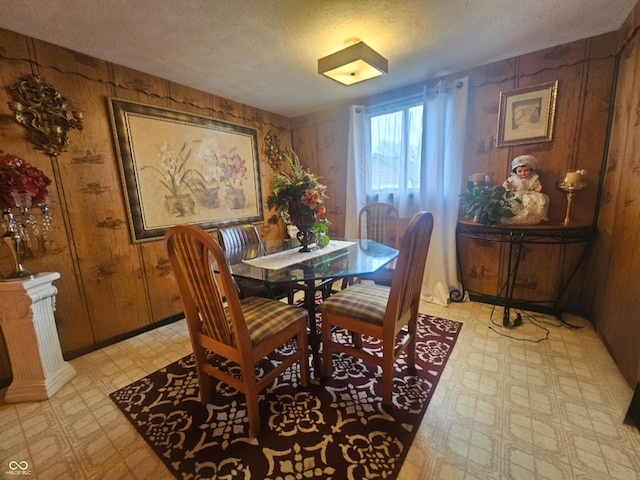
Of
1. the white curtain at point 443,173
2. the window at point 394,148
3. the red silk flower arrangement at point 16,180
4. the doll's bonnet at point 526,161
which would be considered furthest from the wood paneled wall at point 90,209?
the doll's bonnet at point 526,161

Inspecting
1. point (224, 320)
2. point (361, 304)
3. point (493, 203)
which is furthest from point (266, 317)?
point (493, 203)

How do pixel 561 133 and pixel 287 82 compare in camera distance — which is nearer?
pixel 561 133

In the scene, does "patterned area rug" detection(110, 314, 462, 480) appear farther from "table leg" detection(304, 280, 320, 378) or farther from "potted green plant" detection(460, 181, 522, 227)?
"potted green plant" detection(460, 181, 522, 227)

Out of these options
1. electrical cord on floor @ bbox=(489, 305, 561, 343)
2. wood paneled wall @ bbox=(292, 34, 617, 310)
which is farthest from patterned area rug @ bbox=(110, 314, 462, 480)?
wood paneled wall @ bbox=(292, 34, 617, 310)

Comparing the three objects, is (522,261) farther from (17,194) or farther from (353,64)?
(17,194)

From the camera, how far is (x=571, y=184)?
6.36 ft

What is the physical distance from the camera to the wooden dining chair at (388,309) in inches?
48.6

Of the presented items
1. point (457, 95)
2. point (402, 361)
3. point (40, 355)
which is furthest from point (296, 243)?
point (457, 95)

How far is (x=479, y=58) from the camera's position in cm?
218

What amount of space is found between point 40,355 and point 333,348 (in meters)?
1.81

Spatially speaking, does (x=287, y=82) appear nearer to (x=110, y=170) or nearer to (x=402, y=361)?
(x=110, y=170)

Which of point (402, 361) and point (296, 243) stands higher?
point (296, 243)

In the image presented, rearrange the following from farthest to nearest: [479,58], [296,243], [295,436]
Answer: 1. [296,243]
2. [479,58]
3. [295,436]

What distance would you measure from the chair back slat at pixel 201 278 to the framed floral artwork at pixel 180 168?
53.4 inches
